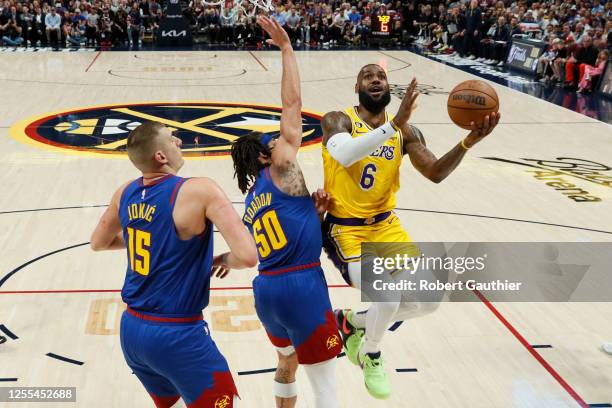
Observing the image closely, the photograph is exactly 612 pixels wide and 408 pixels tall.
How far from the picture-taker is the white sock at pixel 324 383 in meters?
4.17

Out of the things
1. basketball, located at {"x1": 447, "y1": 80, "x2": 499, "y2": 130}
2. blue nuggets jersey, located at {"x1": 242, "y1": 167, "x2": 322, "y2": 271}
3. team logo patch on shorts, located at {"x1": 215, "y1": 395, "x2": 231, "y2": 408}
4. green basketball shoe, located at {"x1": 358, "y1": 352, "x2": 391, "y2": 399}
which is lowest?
green basketball shoe, located at {"x1": 358, "y1": 352, "x2": 391, "y2": 399}

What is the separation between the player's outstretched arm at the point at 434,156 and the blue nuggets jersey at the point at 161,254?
177cm

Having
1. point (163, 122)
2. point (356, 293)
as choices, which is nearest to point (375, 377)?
point (356, 293)

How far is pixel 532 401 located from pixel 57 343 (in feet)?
11.1

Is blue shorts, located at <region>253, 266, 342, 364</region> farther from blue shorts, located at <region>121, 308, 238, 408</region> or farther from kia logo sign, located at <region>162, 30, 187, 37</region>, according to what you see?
kia logo sign, located at <region>162, 30, 187, 37</region>

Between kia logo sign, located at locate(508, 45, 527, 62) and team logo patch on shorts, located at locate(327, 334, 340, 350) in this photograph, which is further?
kia logo sign, located at locate(508, 45, 527, 62)

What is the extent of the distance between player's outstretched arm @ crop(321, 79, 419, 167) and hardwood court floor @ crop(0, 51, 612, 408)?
5.23ft

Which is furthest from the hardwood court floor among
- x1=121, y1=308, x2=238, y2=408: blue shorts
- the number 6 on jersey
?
x1=121, y1=308, x2=238, y2=408: blue shorts

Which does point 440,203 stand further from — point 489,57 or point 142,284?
point 489,57

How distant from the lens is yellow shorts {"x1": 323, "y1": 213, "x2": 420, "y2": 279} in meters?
4.90

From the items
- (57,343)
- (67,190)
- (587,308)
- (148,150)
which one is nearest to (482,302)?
(587,308)

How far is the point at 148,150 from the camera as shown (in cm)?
346

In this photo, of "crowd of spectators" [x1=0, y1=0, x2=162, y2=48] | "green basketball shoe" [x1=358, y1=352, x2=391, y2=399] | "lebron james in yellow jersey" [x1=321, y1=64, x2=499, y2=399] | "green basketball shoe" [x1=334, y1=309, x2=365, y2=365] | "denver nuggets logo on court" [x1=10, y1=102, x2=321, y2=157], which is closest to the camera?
"green basketball shoe" [x1=358, y1=352, x2=391, y2=399]

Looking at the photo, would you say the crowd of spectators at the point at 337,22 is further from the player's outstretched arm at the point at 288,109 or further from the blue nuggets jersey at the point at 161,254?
the blue nuggets jersey at the point at 161,254
